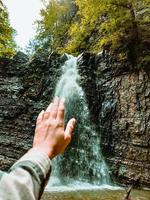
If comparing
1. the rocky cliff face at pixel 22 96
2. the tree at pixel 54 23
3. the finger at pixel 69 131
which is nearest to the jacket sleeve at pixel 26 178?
the finger at pixel 69 131

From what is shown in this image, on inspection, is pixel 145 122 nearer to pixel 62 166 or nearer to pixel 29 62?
pixel 62 166

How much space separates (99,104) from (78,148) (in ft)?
9.28

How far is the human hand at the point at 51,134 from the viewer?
1.13 metres

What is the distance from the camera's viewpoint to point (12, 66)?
783 inches

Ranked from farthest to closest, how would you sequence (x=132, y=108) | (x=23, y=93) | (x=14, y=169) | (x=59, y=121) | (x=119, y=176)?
(x=23, y=93)
(x=132, y=108)
(x=119, y=176)
(x=59, y=121)
(x=14, y=169)

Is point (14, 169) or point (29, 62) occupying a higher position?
point (29, 62)

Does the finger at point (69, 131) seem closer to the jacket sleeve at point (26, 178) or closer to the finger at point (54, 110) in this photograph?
the finger at point (54, 110)

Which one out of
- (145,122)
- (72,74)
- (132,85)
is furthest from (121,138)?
(72,74)

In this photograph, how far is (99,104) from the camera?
18.8m

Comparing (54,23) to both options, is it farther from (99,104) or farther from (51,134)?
(51,134)

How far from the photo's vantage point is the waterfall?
16.2 meters

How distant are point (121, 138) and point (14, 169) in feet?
53.5

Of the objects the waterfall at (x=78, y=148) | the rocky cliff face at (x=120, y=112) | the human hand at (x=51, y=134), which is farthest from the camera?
the waterfall at (x=78, y=148)

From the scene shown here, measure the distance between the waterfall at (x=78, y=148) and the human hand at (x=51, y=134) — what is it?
1428 centimetres
